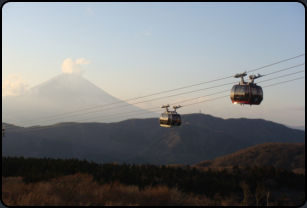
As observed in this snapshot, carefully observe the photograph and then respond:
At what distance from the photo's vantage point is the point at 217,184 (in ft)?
76.1

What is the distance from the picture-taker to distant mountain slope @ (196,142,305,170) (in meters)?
65.7

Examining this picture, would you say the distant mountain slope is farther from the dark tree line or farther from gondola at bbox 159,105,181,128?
gondola at bbox 159,105,181,128

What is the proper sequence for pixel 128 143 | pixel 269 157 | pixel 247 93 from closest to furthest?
1. pixel 247 93
2. pixel 269 157
3. pixel 128 143

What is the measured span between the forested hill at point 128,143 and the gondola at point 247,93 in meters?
119

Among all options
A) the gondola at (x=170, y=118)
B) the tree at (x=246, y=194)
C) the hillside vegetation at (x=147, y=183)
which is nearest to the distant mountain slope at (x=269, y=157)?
the hillside vegetation at (x=147, y=183)

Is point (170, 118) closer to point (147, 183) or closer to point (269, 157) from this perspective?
point (147, 183)

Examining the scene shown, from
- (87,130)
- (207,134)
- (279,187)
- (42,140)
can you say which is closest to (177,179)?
(279,187)

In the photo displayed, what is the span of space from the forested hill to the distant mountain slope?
201 ft

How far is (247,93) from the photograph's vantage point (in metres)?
14.9

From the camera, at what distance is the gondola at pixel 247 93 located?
14914mm

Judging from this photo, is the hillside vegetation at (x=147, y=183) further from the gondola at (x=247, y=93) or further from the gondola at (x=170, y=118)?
the gondola at (x=247, y=93)

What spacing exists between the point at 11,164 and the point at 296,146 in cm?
7360

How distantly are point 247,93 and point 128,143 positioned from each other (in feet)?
527

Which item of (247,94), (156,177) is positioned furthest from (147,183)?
(247,94)
